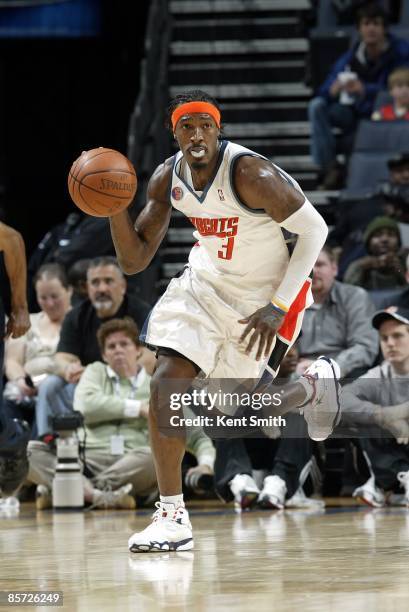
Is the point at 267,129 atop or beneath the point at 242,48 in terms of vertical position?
beneath

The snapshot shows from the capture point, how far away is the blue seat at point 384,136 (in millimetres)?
9992

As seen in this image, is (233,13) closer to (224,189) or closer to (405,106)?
(405,106)

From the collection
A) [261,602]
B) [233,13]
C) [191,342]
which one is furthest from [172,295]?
[233,13]

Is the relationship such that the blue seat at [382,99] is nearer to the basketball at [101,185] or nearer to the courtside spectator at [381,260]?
the courtside spectator at [381,260]

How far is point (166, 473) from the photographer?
484cm

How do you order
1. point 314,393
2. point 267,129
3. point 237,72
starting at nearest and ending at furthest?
point 314,393 → point 267,129 → point 237,72

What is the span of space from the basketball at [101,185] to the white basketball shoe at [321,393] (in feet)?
3.78

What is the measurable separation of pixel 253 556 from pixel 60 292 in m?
4.14

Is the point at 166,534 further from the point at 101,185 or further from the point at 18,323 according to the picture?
the point at 18,323

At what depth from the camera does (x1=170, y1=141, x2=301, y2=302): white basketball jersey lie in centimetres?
483

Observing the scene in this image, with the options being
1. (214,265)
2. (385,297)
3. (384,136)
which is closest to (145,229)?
(214,265)

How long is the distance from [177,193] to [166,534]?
1353 mm
